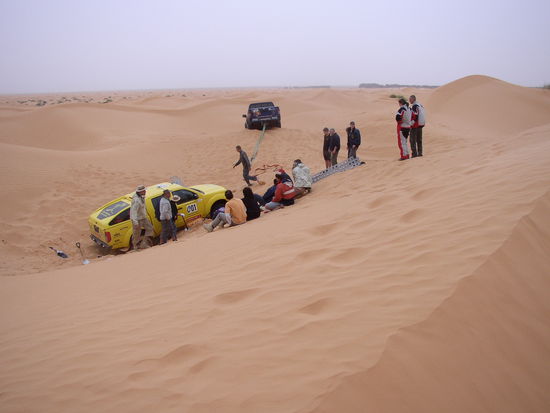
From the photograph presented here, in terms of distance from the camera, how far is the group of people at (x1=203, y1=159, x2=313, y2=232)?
8.22 metres

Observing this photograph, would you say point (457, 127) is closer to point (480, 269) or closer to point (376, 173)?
point (376, 173)

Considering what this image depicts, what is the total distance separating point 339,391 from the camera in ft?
7.29

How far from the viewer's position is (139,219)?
8.42m

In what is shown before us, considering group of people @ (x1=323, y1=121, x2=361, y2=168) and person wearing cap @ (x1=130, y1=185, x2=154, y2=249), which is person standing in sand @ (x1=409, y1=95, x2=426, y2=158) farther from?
person wearing cap @ (x1=130, y1=185, x2=154, y2=249)

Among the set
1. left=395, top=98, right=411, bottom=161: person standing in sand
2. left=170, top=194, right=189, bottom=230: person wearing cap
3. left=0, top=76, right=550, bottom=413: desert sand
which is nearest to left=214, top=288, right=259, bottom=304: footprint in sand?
left=0, top=76, right=550, bottom=413: desert sand

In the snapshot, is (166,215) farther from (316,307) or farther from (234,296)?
(316,307)

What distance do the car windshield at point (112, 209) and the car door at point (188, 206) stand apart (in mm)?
1229

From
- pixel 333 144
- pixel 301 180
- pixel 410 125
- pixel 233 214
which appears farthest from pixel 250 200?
pixel 333 144

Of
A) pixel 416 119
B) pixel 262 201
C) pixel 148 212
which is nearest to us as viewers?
pixel 148 212

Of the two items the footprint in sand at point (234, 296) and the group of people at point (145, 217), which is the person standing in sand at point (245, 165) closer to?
the group of people at point (145, 217)

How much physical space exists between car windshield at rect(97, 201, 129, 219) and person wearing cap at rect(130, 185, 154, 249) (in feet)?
2.14

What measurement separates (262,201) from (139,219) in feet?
10.0

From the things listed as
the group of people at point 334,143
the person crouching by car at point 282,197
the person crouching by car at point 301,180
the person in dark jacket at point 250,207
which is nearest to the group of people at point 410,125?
the group of people at point 334,143

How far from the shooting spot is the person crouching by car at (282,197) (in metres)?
9.12
